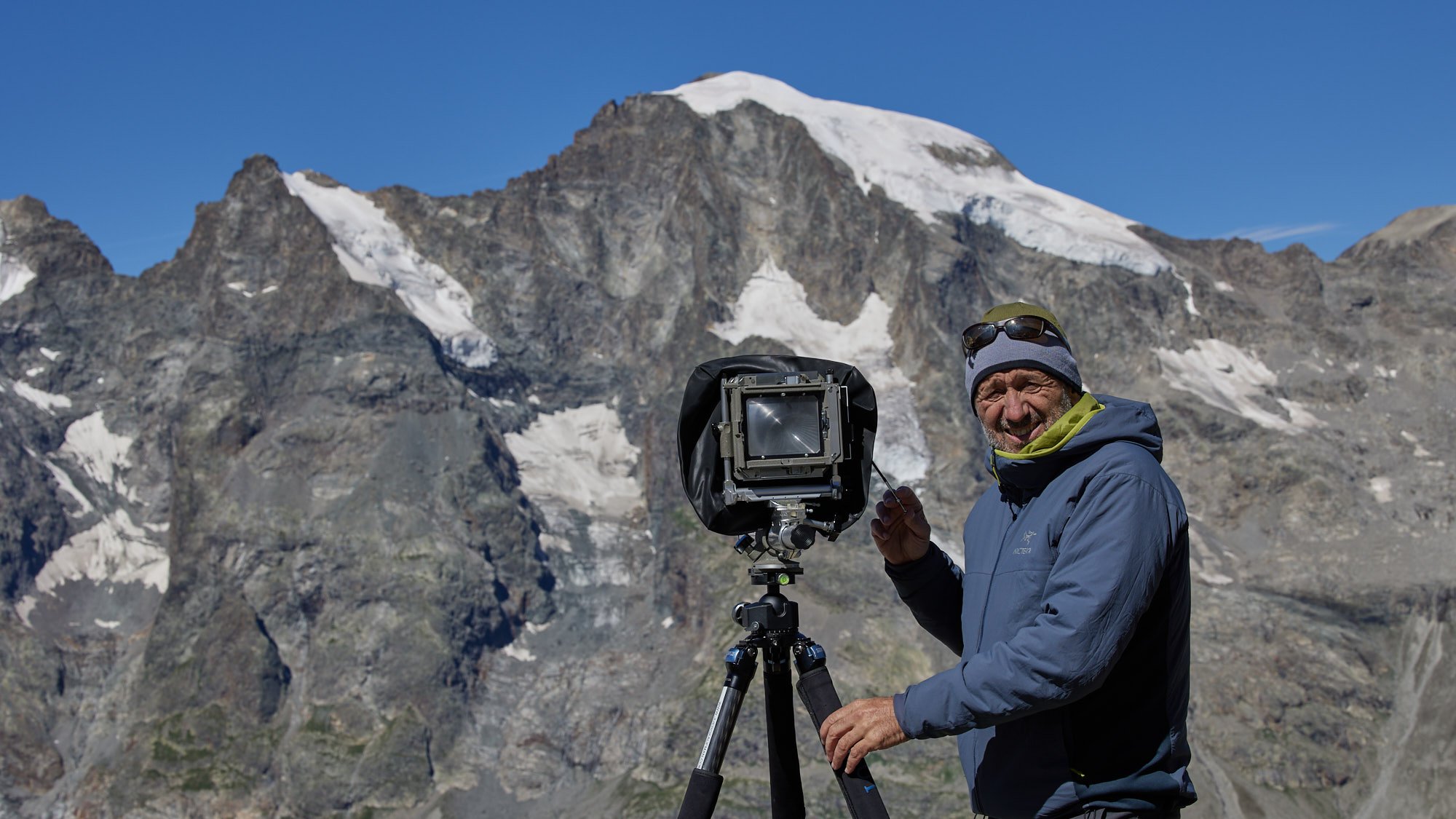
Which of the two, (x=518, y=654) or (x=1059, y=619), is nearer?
(x=1059, y=619)

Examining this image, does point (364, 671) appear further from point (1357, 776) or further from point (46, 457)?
point (1357, 776)

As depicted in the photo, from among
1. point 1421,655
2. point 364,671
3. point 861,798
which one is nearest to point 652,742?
point 364,671

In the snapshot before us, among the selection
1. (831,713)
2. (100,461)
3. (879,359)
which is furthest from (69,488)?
(831,713)

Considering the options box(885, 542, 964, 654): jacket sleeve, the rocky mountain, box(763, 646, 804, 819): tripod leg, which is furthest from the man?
the rocky mountain

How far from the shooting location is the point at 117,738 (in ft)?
518

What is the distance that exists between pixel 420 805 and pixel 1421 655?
391 ft

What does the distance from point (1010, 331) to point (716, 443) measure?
83.6 inches

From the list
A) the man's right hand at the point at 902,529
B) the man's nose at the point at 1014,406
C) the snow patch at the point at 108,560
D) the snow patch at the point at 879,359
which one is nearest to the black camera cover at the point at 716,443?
the man's right hand at the point at 902,529

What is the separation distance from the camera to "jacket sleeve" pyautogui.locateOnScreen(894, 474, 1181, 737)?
5188 mm

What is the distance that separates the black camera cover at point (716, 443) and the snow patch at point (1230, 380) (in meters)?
186

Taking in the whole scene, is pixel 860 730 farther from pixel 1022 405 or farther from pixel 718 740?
pixel 1022 405

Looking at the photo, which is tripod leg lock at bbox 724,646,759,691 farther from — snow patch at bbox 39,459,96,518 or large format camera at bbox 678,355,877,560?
snow patch at bbox 39,459,96,518

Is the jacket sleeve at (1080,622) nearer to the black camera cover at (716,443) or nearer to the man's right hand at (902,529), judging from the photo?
the man's right hand at (902,529)

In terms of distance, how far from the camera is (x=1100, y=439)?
563 cm
